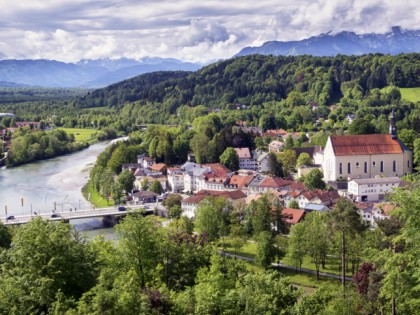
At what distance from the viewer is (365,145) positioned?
4156 centimetres

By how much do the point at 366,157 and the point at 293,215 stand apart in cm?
1297

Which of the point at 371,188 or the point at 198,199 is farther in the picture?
the point at 371,188

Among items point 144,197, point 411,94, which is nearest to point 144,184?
point 144,197

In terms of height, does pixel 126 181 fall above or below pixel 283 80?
below

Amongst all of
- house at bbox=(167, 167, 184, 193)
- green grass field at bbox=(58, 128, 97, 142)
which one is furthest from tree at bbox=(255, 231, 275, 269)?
green grass field at bbox=(58, 128, 97, 142)

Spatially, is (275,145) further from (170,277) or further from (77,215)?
(170,277)

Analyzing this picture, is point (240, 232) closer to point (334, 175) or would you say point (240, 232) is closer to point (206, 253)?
point (206, 253)

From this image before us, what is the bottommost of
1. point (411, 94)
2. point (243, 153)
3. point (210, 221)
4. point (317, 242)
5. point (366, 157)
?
point (317, 242)

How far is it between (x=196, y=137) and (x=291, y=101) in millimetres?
31422

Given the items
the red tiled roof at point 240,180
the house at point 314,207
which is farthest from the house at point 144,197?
the house at point 314,207

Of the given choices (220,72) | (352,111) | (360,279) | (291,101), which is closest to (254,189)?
(360,279)

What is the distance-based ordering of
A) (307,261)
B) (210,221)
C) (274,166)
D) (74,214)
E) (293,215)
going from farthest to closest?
(274,166)
(74,214)
(293,215)
(210,221)
(307,261)

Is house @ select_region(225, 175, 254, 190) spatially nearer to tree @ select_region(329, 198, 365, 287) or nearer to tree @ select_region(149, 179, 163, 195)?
Answer: tree @ select_region(149, 179, 163, 195)

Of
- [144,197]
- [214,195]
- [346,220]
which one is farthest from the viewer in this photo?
Answer: [144,197]
